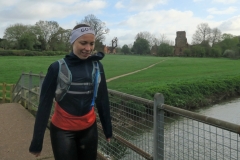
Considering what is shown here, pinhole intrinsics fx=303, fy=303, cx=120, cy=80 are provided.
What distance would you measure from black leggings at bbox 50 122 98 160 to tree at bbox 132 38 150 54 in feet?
338

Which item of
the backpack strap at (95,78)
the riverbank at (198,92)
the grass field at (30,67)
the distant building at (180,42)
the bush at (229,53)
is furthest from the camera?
the distant building at (180,42)

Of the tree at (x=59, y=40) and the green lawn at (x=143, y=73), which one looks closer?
the green lawn at (x=143, y=73)

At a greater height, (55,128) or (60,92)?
(60,92)

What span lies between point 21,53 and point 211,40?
6352 centimetres

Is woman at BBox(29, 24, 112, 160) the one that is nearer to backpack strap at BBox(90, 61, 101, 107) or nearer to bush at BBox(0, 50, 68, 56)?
backpack strap at BBox(90, 61, 101, 107)

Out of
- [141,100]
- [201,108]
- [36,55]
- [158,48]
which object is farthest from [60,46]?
[141,100]

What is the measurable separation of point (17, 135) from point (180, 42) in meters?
112

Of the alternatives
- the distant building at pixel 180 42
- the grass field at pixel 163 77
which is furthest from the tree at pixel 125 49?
the grass field at pixel 163 77

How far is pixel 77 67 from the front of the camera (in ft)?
9.43

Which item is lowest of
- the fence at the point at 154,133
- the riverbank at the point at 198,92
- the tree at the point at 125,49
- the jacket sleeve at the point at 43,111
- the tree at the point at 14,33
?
the riverbank at the point at 198,92

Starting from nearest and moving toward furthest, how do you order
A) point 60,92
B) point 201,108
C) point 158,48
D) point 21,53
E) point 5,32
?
point 60,92 < point 201,108 < point 21,53 < point 5,32 < point 158,48

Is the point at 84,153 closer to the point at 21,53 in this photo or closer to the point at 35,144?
the point at 35,144

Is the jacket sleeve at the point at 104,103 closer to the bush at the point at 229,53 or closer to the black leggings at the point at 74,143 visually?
the black leggings at the point at 74,143

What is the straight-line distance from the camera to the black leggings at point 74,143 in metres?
2.85
